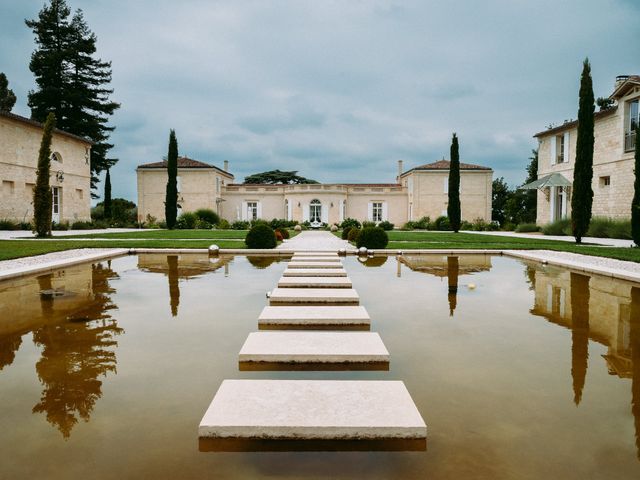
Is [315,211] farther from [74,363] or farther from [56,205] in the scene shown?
[74,363]

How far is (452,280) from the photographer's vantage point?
8.29 metres

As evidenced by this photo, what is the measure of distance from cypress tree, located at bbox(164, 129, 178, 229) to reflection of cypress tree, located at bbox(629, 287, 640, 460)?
1035 inches

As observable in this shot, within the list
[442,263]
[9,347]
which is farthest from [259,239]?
[9,347]

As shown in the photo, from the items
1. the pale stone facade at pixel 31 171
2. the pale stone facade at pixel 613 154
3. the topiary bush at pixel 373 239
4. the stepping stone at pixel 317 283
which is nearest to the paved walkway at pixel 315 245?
the topiary bush at pixel 373 239

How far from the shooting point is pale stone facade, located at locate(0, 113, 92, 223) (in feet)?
75.9

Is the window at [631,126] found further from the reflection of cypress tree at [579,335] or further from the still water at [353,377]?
the still water at [353,377]

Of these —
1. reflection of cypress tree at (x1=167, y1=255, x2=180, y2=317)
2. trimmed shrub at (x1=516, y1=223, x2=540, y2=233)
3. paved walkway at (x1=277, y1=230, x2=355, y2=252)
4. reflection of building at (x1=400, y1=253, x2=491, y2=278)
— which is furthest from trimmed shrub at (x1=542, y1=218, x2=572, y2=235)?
reflection of cypress tree at (x1=167, y1=255, x2=180, y2=317)

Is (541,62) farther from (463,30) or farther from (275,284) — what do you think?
(275,284)

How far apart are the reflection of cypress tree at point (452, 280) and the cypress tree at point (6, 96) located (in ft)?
119

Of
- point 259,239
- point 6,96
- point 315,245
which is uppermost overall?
point 6,96

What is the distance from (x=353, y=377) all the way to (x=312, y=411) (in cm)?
82

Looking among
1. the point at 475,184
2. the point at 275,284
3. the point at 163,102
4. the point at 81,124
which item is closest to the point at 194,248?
the point at 275,284

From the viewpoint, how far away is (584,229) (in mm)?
17484

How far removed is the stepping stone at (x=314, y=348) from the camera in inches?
145
